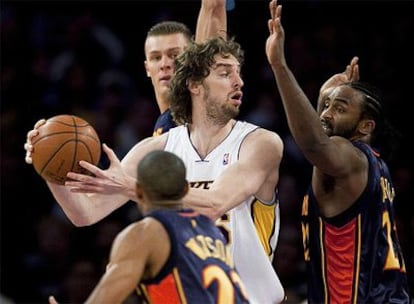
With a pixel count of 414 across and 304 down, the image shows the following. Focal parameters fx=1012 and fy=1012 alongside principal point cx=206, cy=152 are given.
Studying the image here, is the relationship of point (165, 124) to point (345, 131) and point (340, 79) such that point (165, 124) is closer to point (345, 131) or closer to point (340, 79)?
point (340, 79)

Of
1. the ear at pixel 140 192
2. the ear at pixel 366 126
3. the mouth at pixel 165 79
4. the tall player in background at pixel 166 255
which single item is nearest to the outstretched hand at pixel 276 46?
the ear at pixel 366 126

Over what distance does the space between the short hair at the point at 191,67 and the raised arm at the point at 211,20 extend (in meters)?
0.61

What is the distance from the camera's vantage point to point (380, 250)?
5.77 metres

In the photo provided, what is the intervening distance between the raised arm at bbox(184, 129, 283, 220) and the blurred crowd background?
3064mm

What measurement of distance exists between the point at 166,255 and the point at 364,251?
1735 mm

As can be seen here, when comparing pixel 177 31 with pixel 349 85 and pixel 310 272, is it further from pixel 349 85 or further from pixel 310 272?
pixel 310 272

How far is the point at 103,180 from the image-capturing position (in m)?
5.25

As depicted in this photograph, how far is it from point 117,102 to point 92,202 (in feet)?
13.3

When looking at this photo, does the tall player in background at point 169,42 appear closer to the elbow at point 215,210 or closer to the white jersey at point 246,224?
the white jersey at point 246,224

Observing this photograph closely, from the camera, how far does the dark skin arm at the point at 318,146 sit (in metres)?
5.48

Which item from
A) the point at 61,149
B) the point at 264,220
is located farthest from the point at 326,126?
the point at 61,149

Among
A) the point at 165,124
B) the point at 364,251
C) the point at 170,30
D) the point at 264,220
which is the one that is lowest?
the point at 364,251

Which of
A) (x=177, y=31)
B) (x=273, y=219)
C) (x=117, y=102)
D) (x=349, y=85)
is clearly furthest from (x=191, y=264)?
(x=117, y=102)

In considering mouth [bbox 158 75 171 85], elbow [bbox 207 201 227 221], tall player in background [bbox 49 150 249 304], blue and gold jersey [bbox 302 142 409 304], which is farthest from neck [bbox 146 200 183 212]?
mouth [bbox 158 75 171 85]
